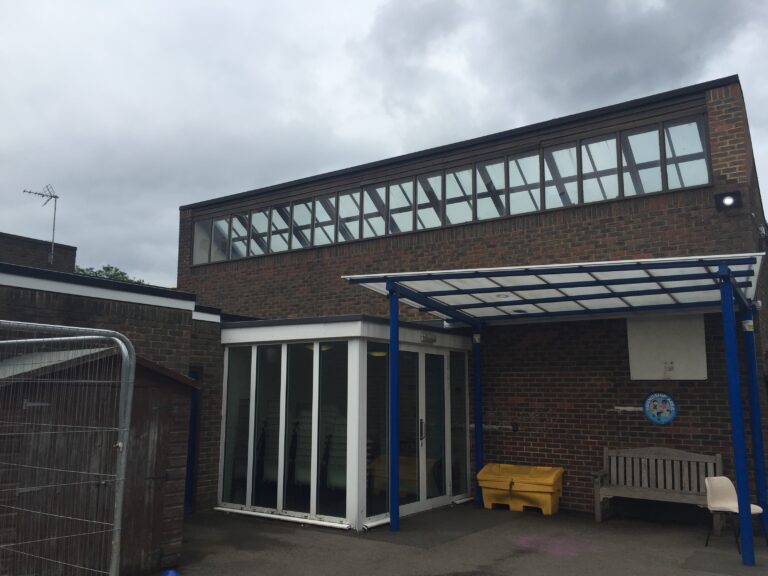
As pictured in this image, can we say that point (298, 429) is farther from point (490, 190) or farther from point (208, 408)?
point (490, 190)

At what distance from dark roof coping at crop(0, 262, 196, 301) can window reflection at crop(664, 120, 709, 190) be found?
728 cm

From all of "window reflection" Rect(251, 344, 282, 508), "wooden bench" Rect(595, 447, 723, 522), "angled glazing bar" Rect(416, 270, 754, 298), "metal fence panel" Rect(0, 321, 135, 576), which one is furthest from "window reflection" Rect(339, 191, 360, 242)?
"metal fence panel" Rect(0, 321, 135, 576)

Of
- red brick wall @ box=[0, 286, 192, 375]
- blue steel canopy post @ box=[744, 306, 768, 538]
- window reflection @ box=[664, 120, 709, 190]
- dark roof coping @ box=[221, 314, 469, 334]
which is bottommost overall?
blue steel canopy post @ box=[744, 306, 768, 538]

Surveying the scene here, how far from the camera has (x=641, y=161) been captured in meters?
10.3

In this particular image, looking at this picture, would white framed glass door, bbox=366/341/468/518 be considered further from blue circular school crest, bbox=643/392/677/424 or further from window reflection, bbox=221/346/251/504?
blue circular school crest, bbox=643/392/677/424

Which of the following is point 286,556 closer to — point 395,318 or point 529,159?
point 395,318

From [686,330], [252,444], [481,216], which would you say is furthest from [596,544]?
[481,216]

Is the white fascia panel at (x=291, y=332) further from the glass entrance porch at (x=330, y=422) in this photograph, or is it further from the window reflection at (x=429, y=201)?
the window reflection at (x=429, y=201)

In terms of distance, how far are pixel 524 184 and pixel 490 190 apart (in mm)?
656

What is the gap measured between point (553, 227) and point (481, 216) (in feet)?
4.69

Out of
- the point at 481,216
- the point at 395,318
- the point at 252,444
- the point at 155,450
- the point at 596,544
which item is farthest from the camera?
the point at 481,216

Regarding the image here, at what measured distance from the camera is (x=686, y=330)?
9.12 m

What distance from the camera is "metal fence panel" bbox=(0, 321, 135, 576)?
5.00 m

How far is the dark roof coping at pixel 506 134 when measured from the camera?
9.73 metres
